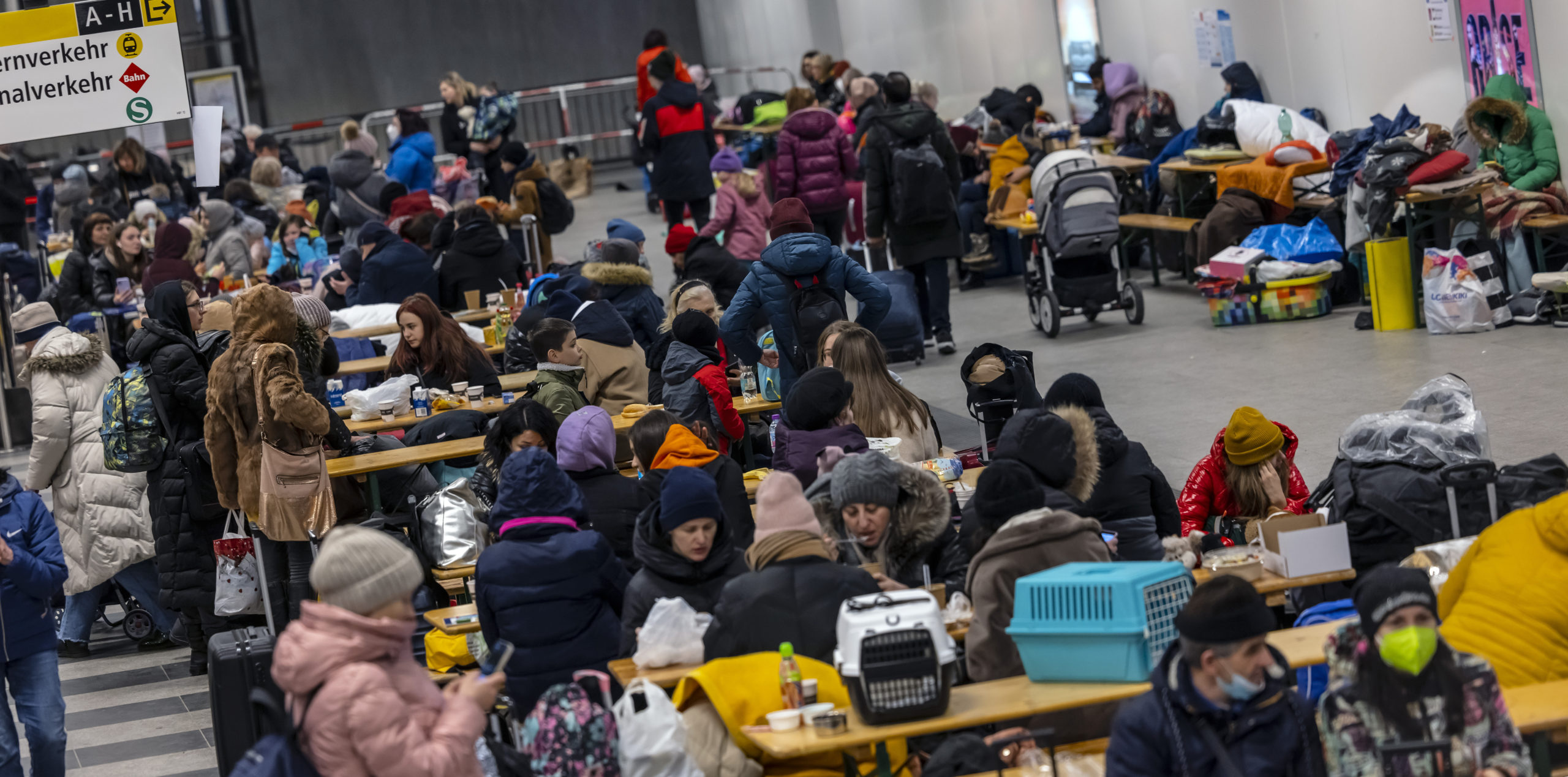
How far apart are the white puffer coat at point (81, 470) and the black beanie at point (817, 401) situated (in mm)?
3517

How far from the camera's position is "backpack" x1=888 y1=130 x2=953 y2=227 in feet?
38.8

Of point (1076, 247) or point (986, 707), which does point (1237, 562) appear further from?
point (1076, 247)

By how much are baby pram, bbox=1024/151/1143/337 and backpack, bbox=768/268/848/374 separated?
3880 millimetres

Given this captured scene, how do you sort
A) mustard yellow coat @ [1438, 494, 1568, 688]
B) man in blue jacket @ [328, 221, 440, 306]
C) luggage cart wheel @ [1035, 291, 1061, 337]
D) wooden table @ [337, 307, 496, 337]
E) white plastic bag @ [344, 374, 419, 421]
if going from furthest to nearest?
1. luggage cart wheel @ [1035, 291, 1061, 337]
2. man in blue jacket @ [328, 221, 440, 306]
3. wooden table @ [337, 307, 496, 337]
4. white plastic bag @ [344, 374, 419, 421]
5. mustard yellow coat @ [1438, 494, 1568, 688]

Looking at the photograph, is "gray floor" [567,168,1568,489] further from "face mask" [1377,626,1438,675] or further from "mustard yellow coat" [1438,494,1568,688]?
"face mask" [1377,626,1438,675]

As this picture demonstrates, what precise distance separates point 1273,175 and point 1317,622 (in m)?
Result: 8.31

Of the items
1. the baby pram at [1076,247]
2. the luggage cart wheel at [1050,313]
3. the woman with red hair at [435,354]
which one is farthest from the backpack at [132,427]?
the luggage cart wheel at [1050,313]

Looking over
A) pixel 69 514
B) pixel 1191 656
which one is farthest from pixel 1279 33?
pixel 1191 656

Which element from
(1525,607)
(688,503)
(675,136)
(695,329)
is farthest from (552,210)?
(1525,607)

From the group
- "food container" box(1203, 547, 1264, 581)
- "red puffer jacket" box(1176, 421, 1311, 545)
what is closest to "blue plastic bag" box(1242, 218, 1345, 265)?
"red puffer jacket" box(1176, 421, 1311, 545)

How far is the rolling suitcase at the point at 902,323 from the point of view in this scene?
37.7 ft

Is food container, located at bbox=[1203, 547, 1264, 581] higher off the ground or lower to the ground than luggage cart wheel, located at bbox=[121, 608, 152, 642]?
higher

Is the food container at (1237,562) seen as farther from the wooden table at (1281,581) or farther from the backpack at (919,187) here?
the backpack at (919,187)

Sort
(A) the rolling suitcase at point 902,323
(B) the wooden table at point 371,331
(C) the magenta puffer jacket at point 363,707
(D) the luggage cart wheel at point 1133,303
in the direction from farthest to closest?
(D) the luggage cart wheel at point 1133,303, (A) the rolling suitcase at point 902,323, (B) the wooden table at point 371,331, (C) the magenta puffer jacket at point 363,707
